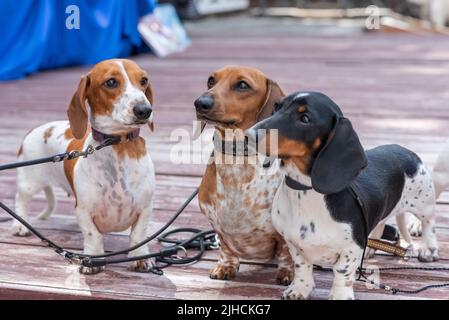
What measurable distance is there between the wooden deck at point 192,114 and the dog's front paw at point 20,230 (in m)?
0.04

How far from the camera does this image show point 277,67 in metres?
7.43

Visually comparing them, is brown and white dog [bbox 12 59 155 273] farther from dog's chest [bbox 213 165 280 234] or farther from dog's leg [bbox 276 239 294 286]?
dog's leg [bbox 276 239 294 286]

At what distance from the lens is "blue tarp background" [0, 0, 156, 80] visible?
6.80 metres

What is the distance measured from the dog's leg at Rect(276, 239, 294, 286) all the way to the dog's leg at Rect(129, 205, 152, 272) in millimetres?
461

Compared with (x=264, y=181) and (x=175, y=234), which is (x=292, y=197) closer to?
(x=264, y=181)

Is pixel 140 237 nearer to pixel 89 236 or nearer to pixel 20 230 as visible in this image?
pixel 89 236

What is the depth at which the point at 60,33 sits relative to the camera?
7.30m

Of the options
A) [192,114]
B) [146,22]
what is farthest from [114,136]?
[146,22]

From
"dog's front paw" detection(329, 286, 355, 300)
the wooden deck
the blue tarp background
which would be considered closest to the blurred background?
the blue tarp background

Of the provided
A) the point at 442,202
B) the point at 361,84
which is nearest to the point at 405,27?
the point at 361,84

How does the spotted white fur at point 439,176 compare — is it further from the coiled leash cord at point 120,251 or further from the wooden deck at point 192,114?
the coiled leash cord at point 120,251

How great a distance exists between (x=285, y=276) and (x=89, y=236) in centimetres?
69

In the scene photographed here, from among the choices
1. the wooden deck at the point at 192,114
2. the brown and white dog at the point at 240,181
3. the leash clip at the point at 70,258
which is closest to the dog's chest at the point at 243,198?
the brown and white dog at the point at 240,181

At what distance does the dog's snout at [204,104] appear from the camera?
91.4 inches
